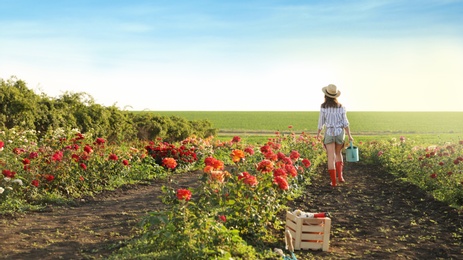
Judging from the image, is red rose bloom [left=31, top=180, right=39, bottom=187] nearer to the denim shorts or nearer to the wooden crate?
the wooden crate

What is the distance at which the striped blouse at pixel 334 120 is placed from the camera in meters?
10.3

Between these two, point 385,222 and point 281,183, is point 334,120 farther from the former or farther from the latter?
point 281,183

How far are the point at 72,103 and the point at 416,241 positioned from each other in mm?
11107

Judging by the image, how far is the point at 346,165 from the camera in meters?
16.1

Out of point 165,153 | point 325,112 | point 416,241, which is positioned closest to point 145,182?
point 165,153

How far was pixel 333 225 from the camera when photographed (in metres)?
7.40

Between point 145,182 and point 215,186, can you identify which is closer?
point 215,186

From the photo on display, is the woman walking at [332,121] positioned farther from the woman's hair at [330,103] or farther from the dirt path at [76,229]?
the dirt path at [76,229]

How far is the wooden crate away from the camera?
6066 millimetres

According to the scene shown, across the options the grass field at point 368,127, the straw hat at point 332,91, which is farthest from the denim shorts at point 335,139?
the grass field at point 368,127

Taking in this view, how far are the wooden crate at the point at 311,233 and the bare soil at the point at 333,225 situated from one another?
95 mm

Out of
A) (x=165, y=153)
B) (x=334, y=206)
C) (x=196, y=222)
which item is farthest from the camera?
(x=165, y=153)

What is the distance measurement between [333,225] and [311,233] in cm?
135

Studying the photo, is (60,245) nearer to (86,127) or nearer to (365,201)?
(365,201)
